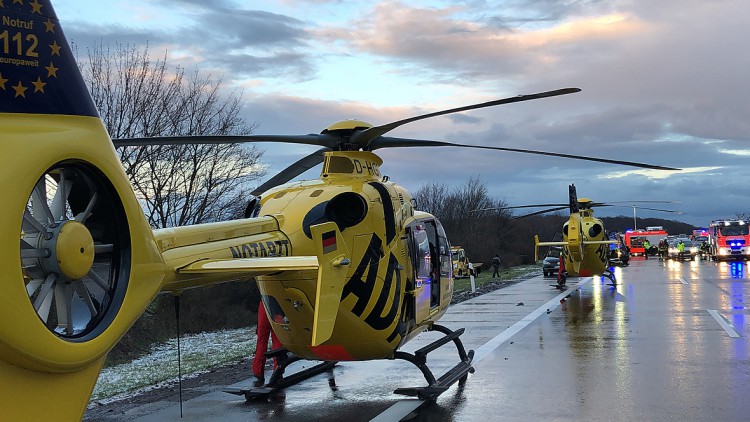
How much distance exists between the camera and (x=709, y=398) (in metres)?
8.86

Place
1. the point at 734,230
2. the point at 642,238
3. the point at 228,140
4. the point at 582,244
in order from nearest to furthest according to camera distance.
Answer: the point at 228,140, the point at 582,244, the point at 734,230, the point at 642,238

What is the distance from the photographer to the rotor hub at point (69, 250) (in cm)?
384

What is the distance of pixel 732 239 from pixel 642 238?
25.6 metres

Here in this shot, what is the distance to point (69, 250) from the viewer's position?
3.88 meters

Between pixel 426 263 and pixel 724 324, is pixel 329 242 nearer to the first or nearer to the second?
pixel 426 263

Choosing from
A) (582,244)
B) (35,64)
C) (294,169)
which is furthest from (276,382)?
(582,244)

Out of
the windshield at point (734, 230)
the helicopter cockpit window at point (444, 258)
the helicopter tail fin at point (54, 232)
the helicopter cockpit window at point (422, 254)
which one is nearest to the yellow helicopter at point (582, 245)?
the helicopter cockpit window at point (444, 258)

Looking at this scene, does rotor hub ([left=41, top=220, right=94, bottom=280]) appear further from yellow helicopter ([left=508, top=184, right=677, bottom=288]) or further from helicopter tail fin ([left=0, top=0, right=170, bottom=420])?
yellow helicopter ([left=508, top=184, right=677, bottom=288])

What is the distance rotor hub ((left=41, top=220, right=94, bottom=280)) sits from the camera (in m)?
3.84

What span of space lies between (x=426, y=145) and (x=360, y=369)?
14.0 ft

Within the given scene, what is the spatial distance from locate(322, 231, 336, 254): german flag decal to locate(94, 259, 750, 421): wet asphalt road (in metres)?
2.32

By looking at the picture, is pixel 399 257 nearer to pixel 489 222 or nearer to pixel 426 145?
pixel 426 145

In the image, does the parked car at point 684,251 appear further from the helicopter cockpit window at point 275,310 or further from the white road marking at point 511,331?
the helicopter cockpit window at point 275,310

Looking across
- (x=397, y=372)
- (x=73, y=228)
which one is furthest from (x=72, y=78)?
(x=397, y=372)
